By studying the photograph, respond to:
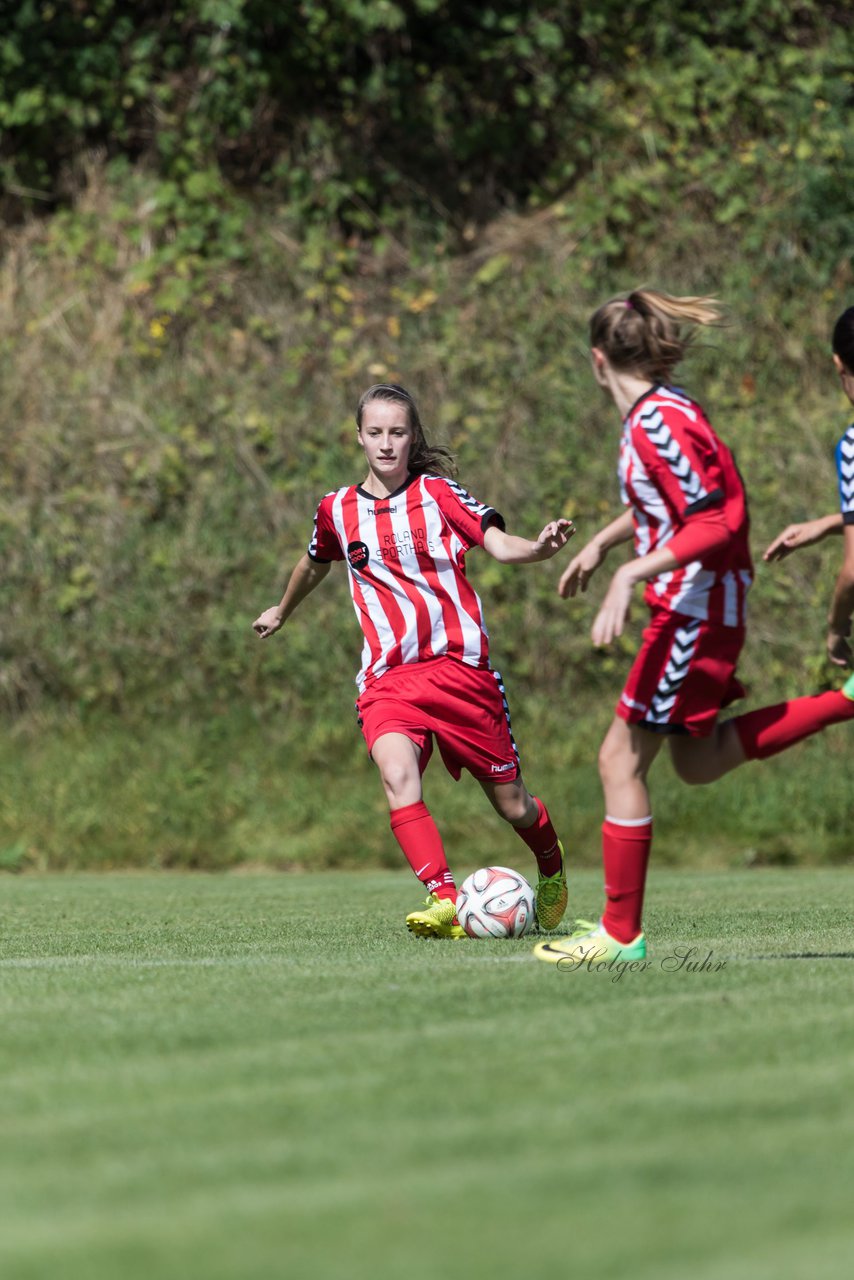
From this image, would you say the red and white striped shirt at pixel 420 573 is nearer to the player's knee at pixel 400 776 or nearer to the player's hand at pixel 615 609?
the player's knee at pixel 400 776

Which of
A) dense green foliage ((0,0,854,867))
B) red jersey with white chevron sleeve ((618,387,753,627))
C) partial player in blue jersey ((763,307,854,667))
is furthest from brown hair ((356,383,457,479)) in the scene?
dense green foliage ((0,0,854,867))

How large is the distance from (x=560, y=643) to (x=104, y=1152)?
1044cm

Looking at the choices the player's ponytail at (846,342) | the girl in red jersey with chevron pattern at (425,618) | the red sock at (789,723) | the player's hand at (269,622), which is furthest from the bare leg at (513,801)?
the player's ponytail at (846,342)

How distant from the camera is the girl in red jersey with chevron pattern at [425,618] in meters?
6.28

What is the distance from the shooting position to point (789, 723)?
4.72 meters

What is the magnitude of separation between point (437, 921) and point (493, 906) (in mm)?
215

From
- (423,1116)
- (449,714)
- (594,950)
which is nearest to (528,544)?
(449,714)

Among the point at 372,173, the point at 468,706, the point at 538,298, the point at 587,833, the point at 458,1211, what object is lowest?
the point at 587,833

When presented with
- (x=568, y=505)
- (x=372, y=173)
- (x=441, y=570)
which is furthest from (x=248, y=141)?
(x=441, y=570)

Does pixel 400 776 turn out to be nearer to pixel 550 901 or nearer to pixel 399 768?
pixel 399 768

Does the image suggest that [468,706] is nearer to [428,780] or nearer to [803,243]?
[428,780]

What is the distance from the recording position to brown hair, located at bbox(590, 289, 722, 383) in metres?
4.78

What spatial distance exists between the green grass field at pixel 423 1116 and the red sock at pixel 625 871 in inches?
6.6

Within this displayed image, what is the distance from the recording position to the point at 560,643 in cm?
1298
